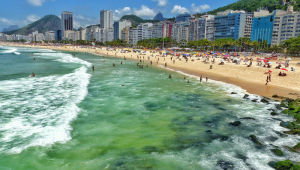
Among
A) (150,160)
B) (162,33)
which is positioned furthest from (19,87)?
(162,33)

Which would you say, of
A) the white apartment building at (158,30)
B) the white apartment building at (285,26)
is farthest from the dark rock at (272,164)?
the white apartment building at (158,30)

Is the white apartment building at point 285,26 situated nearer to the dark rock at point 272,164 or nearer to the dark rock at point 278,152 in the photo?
the dark rock at point 278,152

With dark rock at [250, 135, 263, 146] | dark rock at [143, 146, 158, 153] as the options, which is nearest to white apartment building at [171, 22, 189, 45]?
dark rock at [250, 135, 263, 146]

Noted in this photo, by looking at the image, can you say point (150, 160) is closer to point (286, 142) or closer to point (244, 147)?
point (244, 147)

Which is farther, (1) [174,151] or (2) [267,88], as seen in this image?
(2) [267,88]

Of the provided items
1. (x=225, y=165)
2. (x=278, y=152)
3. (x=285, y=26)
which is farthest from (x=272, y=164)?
(x=285, y=26)

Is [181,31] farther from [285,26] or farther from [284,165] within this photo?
[284,165]
